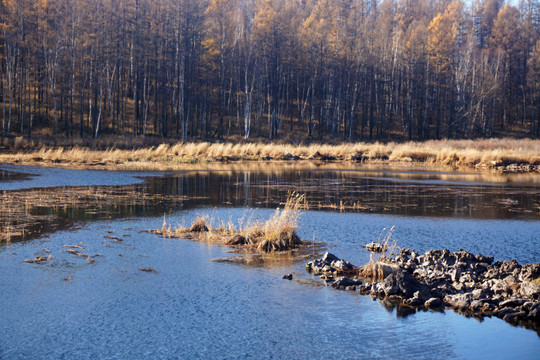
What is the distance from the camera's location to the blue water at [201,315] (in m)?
7.26

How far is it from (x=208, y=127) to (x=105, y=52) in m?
14.8

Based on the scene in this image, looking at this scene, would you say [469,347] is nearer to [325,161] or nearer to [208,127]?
[325,161]

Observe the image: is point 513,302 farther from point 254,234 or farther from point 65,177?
point 65,177

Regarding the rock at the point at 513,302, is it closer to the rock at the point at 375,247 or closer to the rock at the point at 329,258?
the rock at the point at 329,258

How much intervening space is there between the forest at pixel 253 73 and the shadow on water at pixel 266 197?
79.8 feet

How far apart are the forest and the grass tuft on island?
124ft

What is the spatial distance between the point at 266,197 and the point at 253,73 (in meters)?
40.5

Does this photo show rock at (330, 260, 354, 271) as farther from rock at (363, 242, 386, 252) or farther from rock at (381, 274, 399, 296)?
rock at (363, 242, 386, 252)

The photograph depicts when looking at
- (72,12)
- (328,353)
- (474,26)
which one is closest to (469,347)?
(328,353)

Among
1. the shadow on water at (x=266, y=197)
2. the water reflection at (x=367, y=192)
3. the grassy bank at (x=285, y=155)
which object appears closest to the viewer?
the shadow on water at (x=266, y=197)

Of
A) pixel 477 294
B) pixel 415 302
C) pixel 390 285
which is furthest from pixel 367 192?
pixel 415 302

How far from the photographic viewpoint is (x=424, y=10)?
4040 inches

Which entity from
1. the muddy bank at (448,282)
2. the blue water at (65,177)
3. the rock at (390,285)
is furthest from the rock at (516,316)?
the blue water at (65,177)

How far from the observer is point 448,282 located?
10.3 metres
